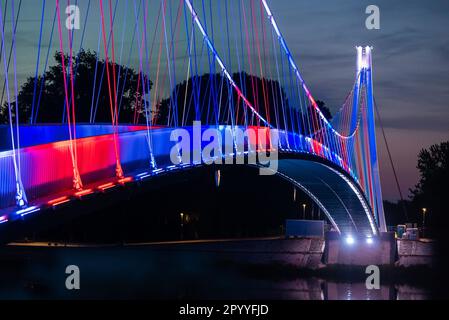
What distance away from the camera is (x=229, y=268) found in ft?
178

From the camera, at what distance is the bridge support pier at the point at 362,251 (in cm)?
5022

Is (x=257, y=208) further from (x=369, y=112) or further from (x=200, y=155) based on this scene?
(x=200, y=155)

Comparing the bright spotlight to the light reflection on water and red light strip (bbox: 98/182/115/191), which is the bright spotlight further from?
red light strip (bbox: 98/182/115/191)

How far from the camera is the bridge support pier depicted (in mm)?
50219

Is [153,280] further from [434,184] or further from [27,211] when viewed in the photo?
[434,184]

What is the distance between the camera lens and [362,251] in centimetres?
5034

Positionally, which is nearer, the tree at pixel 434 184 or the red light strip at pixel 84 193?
the red light strip at pixel 84 193

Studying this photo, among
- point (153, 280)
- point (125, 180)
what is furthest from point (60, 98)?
point (125, 180)

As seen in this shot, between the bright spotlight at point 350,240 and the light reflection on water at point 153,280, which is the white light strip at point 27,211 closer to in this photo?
the light reflection on water at point 153,280

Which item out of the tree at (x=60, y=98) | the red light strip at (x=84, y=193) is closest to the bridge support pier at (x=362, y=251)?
the tree at (x=60, y=98)

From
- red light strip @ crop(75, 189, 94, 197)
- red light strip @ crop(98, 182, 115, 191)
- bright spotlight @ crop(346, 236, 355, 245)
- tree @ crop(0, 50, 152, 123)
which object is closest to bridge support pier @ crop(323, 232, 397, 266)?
bright spotlight @ crop(346, 236, 355, 245)

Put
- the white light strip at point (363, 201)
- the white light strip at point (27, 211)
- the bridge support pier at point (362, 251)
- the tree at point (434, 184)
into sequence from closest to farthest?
the white light strip at point (27, 211) → the bridge support pier at point (362, 251) → the white light strip at point (363, 201) → the tree at point (434, 184)
